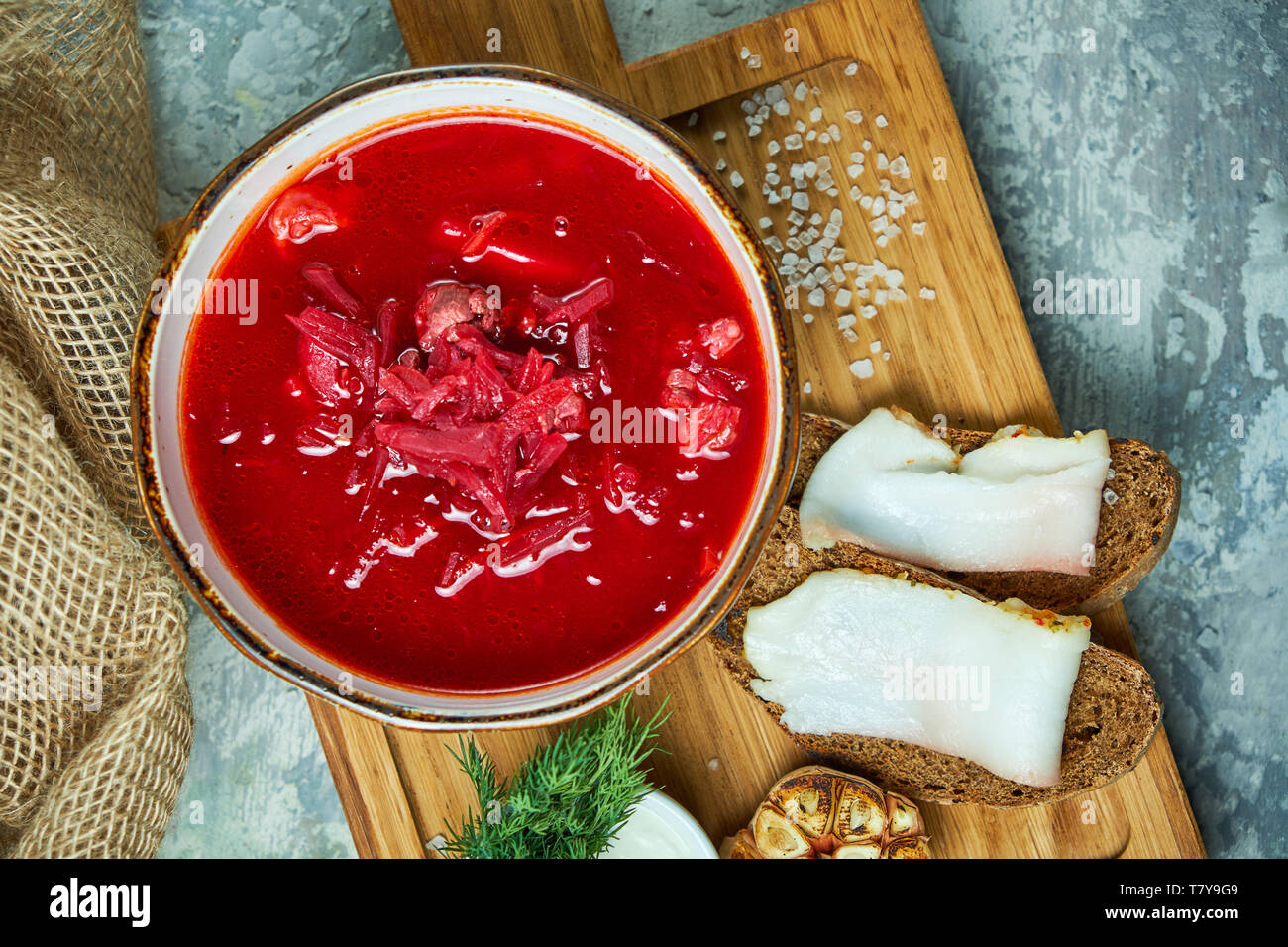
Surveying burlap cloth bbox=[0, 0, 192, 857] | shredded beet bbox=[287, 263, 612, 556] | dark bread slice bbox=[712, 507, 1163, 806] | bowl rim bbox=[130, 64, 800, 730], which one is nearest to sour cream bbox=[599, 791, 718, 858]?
dark bread slice bbox=[712, 507, 1163, 806]

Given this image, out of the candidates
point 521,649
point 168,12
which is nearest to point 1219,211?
point 521,649

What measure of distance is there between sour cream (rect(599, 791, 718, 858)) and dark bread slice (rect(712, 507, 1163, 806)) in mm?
404

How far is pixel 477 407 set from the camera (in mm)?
2184

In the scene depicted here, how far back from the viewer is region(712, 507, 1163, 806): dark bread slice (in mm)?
2938

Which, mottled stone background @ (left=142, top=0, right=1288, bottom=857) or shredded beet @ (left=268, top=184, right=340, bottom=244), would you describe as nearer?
shredded beet @ (left=268, top=184, right=340, bottom=244)

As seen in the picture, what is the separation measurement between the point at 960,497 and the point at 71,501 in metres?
2.52

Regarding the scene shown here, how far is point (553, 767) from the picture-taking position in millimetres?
2828

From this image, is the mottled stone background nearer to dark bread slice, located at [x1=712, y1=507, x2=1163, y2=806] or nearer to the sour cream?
dark bread slice, located at [x1=712, y1=507, x2=1163, y2=806]

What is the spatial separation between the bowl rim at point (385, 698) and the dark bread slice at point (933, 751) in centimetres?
79

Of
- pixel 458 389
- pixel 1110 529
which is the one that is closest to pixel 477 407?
pixel 458 389

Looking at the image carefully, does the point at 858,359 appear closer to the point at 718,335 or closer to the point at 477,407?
the point at 718,335

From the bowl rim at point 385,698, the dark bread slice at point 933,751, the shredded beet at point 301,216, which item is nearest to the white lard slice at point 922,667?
the dark bread slice at point 933,751

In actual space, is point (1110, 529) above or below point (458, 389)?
below
